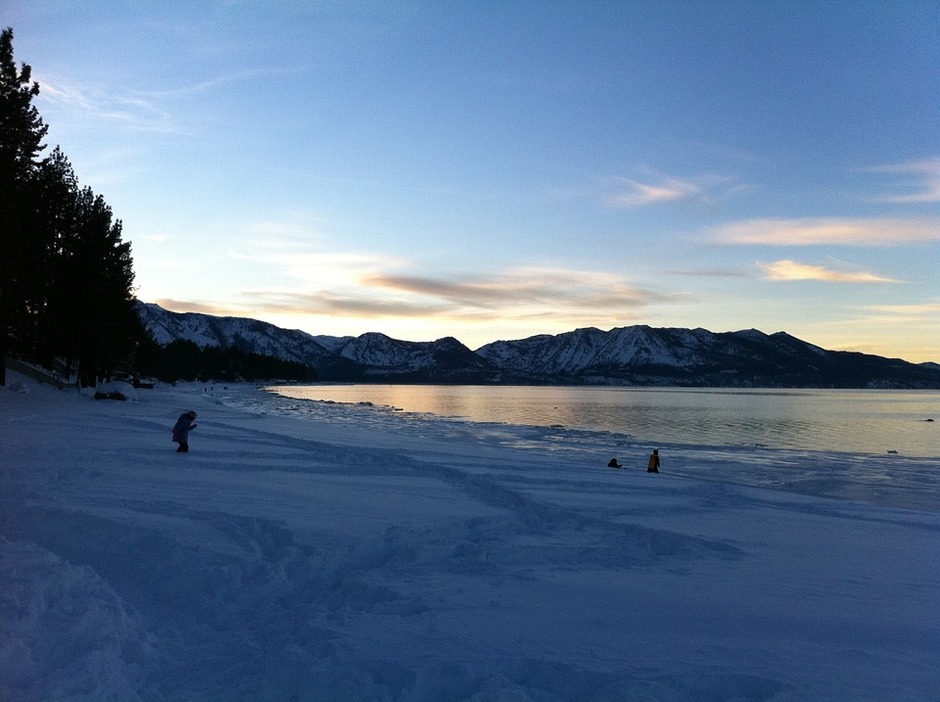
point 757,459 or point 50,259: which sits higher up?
point 50,259

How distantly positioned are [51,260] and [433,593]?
4438 cm

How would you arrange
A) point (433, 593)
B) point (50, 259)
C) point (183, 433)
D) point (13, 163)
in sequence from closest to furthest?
point (433, 593), point (183, 433), point (13, 163), point (50, 259)

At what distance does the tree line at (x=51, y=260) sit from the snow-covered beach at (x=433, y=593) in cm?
2080

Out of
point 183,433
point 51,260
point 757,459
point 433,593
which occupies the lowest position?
point 757,459

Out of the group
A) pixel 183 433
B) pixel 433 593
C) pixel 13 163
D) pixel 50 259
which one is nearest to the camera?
pixel 433 593

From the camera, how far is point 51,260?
41719 millimetres

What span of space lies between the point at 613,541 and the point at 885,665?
5208 millimetres

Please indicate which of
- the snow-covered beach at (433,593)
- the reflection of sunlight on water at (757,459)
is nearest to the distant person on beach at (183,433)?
the snow-covered beach at (433,593)

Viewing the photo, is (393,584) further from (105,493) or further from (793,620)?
(105,493)

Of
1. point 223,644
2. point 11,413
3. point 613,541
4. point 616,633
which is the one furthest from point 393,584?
point 11,413

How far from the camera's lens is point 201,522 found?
1039cm

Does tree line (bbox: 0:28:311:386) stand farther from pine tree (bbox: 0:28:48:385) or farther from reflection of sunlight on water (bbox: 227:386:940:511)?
reflection of sunlight on water (bbox: 227:386:940:511)

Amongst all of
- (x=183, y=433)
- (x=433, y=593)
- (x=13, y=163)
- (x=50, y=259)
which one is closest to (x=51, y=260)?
(x=50, y=259)

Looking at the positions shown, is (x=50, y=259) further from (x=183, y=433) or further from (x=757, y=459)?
(x=757, y=459)
